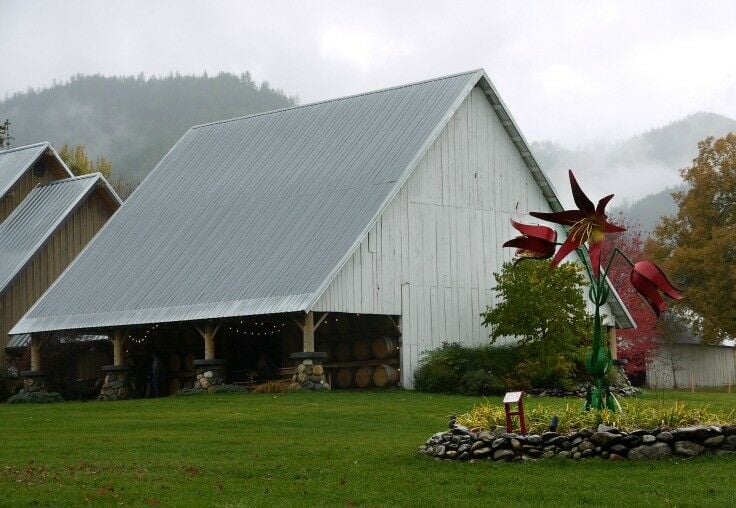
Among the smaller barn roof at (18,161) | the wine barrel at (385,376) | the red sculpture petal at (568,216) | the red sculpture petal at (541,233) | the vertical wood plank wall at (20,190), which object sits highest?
the smaller barn roof at (18,161)

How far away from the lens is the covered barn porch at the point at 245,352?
136ft

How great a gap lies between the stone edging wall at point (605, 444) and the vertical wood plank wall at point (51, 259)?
32981 millimetres

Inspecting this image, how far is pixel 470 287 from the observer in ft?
144

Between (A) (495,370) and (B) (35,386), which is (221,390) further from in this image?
(B) (35,386)

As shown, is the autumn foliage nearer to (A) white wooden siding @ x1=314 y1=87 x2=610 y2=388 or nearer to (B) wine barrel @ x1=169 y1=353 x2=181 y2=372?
(A) white wooden siding @ x1=314 y1=87 x2=610 y2=388

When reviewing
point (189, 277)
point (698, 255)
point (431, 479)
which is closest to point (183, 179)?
point (189, 277)

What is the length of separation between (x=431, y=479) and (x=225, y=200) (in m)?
27.8

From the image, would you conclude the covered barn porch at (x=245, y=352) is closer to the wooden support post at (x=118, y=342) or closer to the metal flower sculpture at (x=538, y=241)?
the wooden support post at (x=118, y=342)

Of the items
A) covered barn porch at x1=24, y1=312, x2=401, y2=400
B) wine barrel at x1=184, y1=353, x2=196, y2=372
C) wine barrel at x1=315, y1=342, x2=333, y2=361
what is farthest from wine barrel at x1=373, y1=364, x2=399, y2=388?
wine barrel at x1=184, y1=353, x2=196, y2=372

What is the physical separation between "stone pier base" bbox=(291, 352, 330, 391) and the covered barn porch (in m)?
0.03

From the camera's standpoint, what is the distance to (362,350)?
1667 inches

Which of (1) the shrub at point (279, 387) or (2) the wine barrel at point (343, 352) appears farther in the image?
(2) the wine barrel at point (343, 352)

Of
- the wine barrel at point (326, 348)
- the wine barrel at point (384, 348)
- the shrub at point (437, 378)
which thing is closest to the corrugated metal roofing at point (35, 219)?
the wine barrel at point (326, 348)

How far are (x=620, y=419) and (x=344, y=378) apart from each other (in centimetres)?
2220
